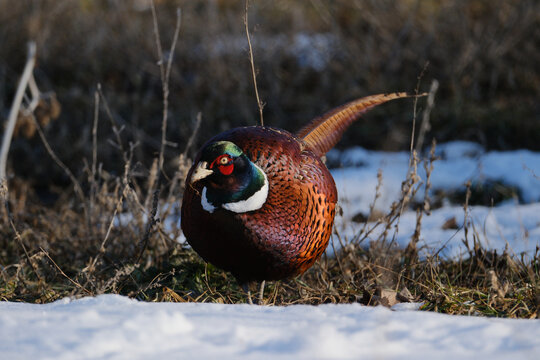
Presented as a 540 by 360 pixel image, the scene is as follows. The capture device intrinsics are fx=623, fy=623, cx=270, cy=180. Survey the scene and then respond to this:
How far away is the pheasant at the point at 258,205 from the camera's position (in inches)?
77.5

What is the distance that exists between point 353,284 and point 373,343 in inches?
38.6

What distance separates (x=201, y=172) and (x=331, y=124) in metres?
0.83

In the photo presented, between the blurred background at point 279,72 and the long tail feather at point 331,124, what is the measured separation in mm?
2447

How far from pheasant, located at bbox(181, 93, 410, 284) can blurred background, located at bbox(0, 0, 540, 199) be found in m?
2.84

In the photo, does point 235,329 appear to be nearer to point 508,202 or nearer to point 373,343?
point 373,343

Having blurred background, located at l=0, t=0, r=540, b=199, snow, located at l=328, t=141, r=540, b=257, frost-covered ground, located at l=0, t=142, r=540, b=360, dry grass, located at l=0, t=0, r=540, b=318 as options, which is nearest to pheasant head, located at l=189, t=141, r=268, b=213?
frost-covered ground, located at l=0, t=142, r=540, b=360

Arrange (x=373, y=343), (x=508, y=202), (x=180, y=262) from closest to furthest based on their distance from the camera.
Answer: (x=373, y=343), (x=180, y=262), (x=508, y=202)

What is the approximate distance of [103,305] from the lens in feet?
5.65

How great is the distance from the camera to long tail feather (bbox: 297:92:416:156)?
2506 millimetres

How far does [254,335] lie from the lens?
A: 1.44 metres

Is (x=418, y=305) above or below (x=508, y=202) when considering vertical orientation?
below

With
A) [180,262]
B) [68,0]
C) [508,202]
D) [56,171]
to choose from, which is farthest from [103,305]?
[68,0]

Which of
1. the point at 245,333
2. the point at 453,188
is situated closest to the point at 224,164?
the point at 245,333

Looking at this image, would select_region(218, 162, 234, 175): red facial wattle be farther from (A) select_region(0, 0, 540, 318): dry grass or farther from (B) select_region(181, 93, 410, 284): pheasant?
(A) select_region(0, 0, 540, 318): dry grass
